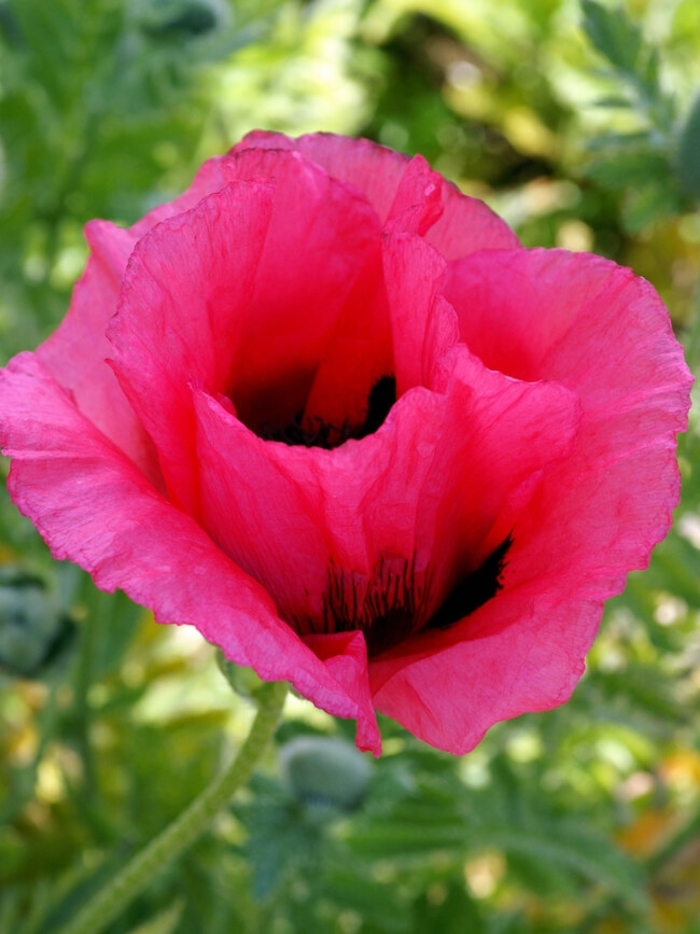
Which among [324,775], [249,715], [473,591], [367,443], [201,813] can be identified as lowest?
[249,715]

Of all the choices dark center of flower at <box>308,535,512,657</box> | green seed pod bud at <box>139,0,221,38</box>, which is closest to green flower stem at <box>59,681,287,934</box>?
dark center of flower at <box>308,535,512,657</box>

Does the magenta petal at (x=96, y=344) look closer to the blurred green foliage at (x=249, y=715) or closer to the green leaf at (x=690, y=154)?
the blurred green foliage at (x=249, y=715)

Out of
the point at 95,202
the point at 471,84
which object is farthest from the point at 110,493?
the point at 471,84

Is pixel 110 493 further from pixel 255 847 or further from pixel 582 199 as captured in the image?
pixel 582 199

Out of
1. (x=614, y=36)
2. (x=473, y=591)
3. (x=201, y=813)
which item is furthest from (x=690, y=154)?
(x=201, y=813)

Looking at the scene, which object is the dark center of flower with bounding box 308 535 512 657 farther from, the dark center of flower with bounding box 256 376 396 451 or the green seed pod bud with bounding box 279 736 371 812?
the green seed pod bud with bounding box 279 736 371 812

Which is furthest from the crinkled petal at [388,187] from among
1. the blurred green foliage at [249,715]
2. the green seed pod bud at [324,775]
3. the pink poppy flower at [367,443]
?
the green seed pod bud at [324,775]

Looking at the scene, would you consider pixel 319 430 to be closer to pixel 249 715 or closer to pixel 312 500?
pixel 312 500
